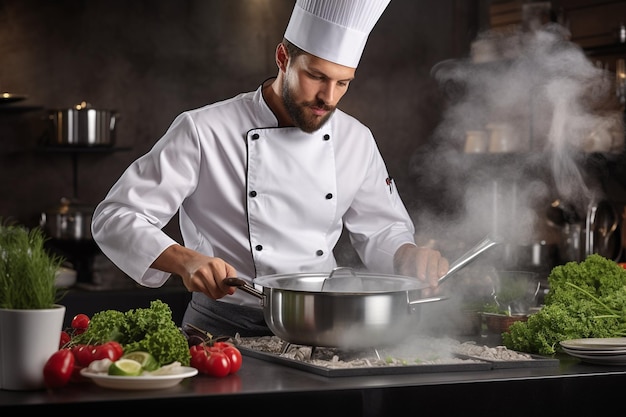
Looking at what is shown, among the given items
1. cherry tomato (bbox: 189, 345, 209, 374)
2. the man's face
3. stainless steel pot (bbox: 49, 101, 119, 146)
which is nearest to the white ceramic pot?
cherry tomato (bbox: 189, 345, 209, 374)

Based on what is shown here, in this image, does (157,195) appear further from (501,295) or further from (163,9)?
(163,9)

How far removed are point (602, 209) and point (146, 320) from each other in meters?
3.33

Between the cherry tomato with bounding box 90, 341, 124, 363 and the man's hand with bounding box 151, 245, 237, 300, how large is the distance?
326 millimetres

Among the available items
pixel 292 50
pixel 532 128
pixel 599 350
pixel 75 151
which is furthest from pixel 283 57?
pixel 532 128

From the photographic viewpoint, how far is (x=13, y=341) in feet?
5.39

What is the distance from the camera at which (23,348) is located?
1642mm

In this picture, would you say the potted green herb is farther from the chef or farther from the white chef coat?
the white chef coat

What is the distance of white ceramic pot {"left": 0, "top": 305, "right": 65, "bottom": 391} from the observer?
1631 millimetres

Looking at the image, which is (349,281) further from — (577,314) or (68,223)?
(68,223)

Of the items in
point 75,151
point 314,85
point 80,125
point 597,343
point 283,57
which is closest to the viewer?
point 597,343

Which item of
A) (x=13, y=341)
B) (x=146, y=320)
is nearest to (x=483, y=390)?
(x=146, y=320)

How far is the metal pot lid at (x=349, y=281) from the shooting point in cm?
207

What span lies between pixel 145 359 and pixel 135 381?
0.08 m

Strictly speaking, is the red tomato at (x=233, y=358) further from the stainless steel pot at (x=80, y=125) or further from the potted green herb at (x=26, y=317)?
the stainless steel pot at (x=80, y=125)
